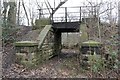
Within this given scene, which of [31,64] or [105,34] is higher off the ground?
[105,34]

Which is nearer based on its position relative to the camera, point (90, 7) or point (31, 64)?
point (31, 64)

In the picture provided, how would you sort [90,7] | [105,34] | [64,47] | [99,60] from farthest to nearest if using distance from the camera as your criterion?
[64,47] → [90,7] → [105,34] → [99,60]

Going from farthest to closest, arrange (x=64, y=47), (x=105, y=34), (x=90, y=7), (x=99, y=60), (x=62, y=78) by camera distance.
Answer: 1. (x=64, y=47)
2. (x=90, y=7)
3. (x=105, y=34)
4. (x=99, y=60)
5. (x=62, y=78)

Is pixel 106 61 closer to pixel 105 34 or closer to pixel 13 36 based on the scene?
pixel 105 34

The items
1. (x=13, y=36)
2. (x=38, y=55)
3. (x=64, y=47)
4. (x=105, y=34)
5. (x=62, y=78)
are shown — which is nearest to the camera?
(x=62, y=78)

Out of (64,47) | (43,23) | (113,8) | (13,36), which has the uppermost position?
(113,8)

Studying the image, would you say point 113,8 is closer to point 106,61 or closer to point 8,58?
point 106,61

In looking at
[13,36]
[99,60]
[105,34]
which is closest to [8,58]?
[13,36]

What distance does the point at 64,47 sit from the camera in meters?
20.5

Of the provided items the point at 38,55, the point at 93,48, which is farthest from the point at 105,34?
the point at 38,55

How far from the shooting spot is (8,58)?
8.75 meters

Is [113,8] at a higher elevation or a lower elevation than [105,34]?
higher

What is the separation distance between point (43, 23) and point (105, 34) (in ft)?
12.9

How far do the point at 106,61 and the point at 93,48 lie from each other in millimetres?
725
